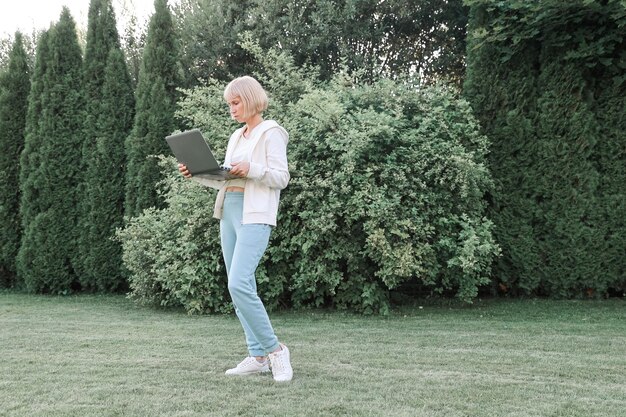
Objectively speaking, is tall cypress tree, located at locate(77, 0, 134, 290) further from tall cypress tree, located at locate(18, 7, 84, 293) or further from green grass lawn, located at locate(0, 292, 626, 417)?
green grass lawn, located at locate(0, 292, 626, 417)

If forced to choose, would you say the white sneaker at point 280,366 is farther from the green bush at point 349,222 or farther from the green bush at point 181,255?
the green bush at point 181,255

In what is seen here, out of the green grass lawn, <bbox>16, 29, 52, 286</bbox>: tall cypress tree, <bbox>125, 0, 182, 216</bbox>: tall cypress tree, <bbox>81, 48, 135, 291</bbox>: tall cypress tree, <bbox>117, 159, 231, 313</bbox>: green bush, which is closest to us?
the green grass lawn

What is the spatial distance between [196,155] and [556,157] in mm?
4937

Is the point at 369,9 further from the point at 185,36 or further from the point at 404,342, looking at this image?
the point at 404,342

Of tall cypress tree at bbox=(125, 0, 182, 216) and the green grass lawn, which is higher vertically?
tall cypress tree at bbox=(125, 0, 182, 216)

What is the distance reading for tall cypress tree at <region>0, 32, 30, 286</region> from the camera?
8.57 meters

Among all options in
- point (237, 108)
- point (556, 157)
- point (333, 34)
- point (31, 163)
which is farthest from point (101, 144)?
point (556, 157)

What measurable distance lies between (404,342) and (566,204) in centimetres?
326

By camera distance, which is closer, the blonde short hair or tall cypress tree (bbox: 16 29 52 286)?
the blonde short hair

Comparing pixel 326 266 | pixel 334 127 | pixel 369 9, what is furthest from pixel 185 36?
pixel 326 266

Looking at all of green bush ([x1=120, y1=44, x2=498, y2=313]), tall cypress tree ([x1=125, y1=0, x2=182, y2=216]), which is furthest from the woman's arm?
tall cypress tree ([x1=125, y1=0, x2=182, y2=216])

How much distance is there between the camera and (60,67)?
8.47 metres

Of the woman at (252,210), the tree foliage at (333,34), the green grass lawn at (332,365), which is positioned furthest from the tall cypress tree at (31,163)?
the woman at (252,210)

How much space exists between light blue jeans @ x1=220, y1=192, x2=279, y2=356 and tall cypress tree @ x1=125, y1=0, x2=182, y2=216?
15.1 feet
